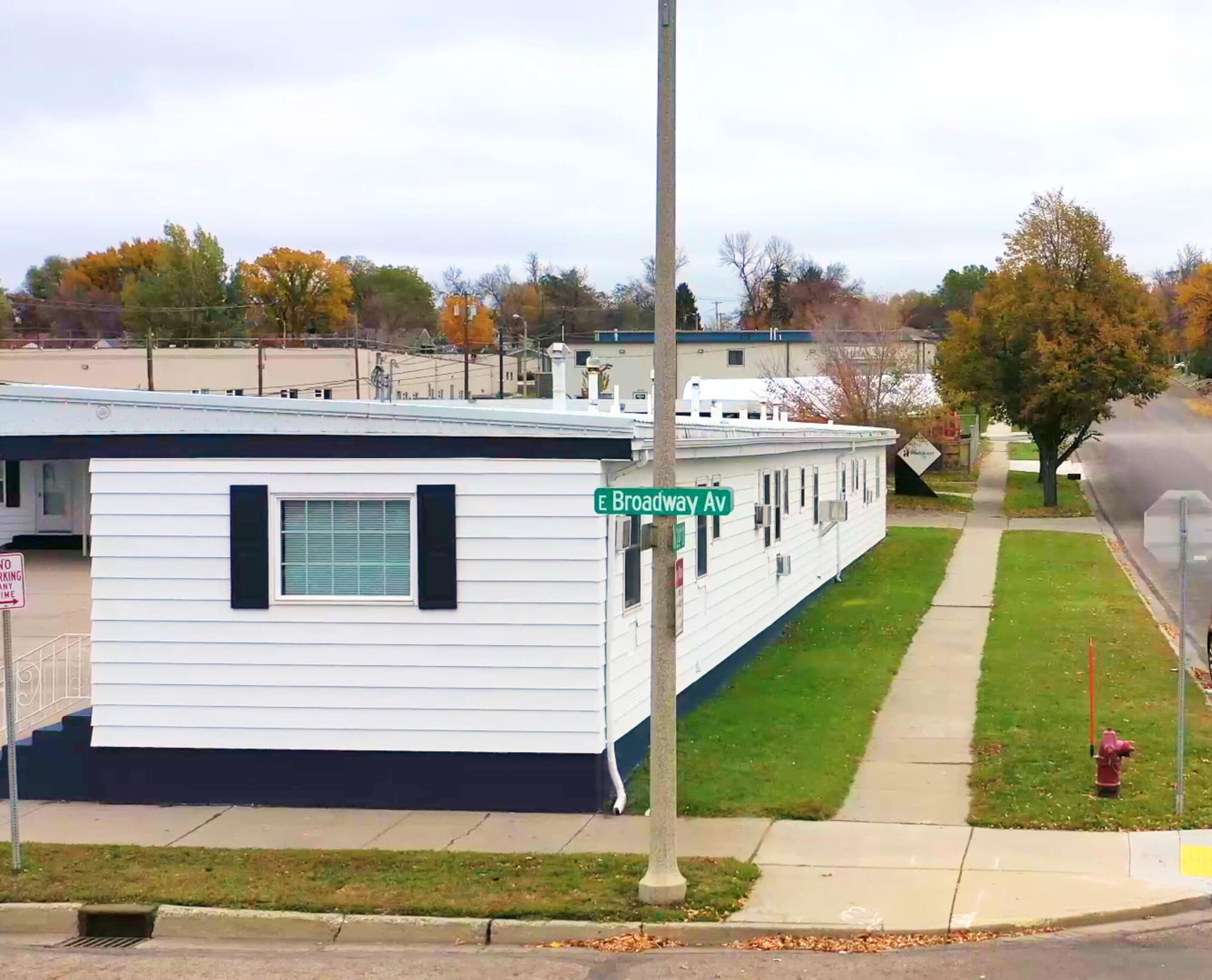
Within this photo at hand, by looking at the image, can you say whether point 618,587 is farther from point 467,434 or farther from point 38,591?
point 38,591

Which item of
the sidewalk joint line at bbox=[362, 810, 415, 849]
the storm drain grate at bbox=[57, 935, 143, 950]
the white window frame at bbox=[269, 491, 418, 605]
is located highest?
the white window frame at bbox=[269, 491, 418, 605]

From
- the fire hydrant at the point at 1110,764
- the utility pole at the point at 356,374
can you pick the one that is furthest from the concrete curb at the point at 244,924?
the utility pole at the point at 356,374

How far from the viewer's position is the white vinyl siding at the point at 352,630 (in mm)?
12062

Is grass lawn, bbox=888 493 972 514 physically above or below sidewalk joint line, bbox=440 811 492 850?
above

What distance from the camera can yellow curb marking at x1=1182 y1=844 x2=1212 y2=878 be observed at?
395 inches

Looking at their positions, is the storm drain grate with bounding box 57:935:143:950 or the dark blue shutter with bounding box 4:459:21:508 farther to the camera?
the dark blue shutter with bounding box 4:459:21:508

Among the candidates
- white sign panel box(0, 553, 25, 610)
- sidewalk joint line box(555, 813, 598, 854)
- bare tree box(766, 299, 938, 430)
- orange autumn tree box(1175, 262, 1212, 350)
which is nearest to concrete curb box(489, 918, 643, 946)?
sidewalk joint line box(555, 813, 598, 854)

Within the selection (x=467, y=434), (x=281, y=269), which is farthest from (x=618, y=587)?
(x=281, y=269)

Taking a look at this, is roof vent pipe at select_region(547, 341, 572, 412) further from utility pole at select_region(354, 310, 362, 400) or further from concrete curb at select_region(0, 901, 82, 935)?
utility pole at select_region(354, 310, 362, 400)

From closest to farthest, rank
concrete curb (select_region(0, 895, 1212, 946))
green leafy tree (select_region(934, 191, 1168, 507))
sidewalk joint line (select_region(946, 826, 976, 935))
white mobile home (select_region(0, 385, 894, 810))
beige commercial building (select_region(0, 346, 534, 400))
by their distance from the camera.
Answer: concrete curb (select_region(0, 895, 1212, 946)), sidewalk joint line (select_region(946, 826, 976, 935)), white mobile home (select_region(0, 385, 894, 810)), green leafy tree (select_region(934, 191, 1168, 507)), beige commercial building (select_region(0, 346, 534, 400))

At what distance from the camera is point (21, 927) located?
9.61 m

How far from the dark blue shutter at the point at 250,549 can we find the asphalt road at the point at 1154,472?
1293cm

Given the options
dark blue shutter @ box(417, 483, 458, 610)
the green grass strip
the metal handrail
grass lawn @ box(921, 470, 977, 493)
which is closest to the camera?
dark blue shutter @ box(417, 483, 458, 610)

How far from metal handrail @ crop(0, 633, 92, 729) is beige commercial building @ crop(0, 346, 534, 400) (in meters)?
33.7
